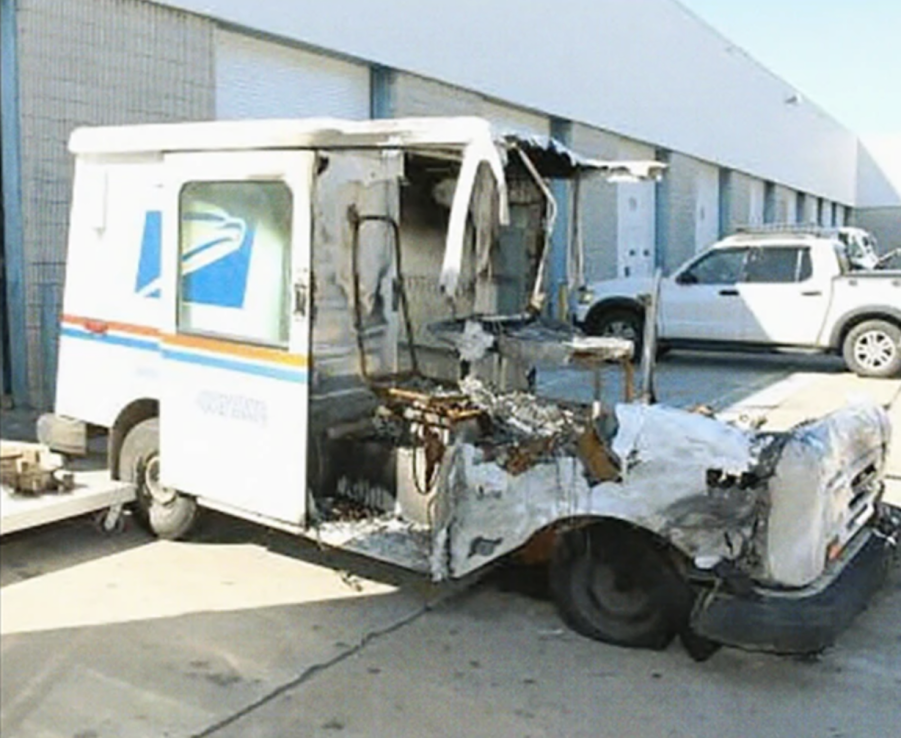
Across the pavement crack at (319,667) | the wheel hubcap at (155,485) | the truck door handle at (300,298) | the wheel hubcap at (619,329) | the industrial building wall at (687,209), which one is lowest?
the pavement crack at (319,667)

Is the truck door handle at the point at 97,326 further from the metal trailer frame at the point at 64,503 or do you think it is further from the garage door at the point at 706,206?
the garage door at the point at 706,206

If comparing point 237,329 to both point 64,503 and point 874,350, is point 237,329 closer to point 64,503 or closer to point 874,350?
point 64,503

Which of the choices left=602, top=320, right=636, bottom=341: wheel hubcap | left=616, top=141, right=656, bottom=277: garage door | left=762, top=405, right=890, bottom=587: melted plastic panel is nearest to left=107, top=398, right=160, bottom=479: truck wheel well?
left=762, top=405, right=890, bottom=587: melted plastic panel

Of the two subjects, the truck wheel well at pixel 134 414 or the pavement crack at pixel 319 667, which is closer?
the pavement crack at pixel 319 667

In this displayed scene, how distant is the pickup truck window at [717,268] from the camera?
14.8 m

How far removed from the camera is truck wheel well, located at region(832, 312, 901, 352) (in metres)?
14.1

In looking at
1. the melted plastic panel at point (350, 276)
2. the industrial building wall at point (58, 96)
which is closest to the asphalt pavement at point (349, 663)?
the melted plastic panel at point (350, 276)

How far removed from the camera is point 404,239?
6.16m

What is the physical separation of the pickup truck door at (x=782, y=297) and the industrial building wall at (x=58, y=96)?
8282mm

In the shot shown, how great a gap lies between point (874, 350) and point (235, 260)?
36.6ft

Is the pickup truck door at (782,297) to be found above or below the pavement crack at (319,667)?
above

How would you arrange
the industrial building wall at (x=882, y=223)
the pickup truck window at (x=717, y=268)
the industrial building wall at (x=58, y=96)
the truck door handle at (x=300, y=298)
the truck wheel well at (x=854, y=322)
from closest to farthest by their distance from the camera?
the truck door handle at (x=300, y=298)
the industrial building wall at (x=58, y=96)
the truck wheel well at (x=854, y=322)
the pickup truck window at (x=717, y=268)
the industrial building wall at (x=882, y=223)

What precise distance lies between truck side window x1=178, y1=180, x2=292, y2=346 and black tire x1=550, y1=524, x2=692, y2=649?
1.66m

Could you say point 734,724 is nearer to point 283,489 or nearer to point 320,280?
point 283,489
